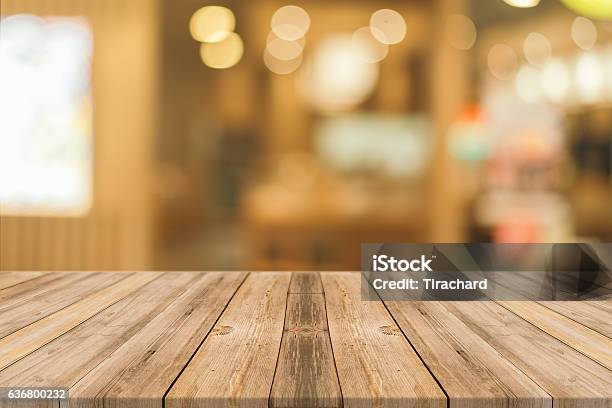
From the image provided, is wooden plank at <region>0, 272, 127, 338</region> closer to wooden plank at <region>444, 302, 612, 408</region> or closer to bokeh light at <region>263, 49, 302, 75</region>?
wooden plank at <region>444, 302, 612, 408</region>

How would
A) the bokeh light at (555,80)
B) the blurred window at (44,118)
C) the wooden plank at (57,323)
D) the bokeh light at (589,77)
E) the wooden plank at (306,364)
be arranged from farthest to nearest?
the bokeh light at (555,80)
the bokeh light at (589,77)
the blurred window at (44,118)
the wooden plank at (57,323)
the wooden plank at (306,364)

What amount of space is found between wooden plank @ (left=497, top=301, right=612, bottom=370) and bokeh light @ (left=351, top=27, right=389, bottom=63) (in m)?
3.65

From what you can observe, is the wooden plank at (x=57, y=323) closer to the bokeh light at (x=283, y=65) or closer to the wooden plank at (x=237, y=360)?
the wooden plank at (x=237, y=360)

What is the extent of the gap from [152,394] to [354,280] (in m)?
0.86

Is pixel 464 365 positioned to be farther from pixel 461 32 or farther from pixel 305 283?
pixel 461 32

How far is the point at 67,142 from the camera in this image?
4051 millimetres

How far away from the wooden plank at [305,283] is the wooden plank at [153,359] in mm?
178

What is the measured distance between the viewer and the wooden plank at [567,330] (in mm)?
973

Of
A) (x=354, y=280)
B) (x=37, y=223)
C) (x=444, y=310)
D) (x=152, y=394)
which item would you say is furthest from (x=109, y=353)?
(x=37, y=223)

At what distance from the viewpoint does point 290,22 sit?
15.6ft

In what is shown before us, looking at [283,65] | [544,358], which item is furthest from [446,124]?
[544,358]

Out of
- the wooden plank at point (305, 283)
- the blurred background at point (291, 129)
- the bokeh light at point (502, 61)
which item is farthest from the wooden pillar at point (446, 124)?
the wooden plank at point (305, 283)

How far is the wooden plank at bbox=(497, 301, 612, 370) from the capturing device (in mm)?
973

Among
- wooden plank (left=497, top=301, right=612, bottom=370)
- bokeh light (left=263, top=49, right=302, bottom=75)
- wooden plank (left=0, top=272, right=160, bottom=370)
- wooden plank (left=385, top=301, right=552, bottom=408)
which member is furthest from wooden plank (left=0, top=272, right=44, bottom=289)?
bokeh light (left=263, top=49, right=302, bottom=75)
